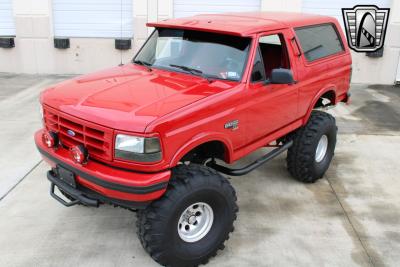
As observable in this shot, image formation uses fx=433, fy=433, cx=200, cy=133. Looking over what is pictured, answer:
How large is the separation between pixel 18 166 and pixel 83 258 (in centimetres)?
238

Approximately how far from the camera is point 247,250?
4.02 metres

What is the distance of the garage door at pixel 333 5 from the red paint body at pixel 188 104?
20.5 feet

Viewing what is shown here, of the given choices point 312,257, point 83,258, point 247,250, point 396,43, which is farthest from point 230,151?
point 396,43

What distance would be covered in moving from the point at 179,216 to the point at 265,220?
Result: 137 cm

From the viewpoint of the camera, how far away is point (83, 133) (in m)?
3.49

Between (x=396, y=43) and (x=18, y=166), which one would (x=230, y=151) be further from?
(x=396, y=43)

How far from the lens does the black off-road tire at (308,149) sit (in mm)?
5188

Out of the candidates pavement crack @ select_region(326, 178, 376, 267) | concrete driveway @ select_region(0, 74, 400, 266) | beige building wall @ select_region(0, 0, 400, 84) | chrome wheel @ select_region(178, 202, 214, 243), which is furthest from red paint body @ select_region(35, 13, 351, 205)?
beige building wall @ select_region(0, 0, 400, 84)

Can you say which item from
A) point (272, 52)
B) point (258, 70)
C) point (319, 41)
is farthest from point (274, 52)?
point (319, 41)

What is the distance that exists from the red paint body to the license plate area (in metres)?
0.09

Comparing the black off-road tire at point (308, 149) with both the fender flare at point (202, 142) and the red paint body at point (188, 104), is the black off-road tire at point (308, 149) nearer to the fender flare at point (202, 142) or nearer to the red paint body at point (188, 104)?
the red paint body at point (188, 104)

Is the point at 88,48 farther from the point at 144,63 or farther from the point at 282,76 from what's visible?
the point at 282,76

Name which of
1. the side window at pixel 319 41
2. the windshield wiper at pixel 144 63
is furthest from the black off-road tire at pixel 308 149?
the windshield wiper at pixel 144 63

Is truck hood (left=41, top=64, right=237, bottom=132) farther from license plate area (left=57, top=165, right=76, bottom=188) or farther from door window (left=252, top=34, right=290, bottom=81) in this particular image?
door window (left=252, top=34, right=290, bottom=81)
